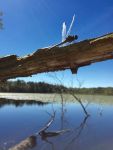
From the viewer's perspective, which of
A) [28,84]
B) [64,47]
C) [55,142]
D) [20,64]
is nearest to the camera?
[64,47]

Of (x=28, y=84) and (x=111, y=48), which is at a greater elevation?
(x=28, y=84)

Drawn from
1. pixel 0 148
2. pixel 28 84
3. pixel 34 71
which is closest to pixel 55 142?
pixel 0 148

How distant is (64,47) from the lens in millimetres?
2305

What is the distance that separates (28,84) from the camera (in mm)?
89562

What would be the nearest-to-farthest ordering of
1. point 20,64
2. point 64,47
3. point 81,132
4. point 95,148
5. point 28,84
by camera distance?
point 64,47
point 20,64
point 95,148
point 81,132
point 28,84

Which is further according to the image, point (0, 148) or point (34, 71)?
point (0, 148)

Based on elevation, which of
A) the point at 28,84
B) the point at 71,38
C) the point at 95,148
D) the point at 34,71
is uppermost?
the point at 28,84

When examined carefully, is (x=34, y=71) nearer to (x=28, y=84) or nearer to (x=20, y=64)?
(x=20, y=64)

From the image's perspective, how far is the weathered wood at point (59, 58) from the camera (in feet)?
7.03

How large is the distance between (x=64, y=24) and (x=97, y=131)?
21.5 meters

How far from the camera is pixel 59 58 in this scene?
7.73ft

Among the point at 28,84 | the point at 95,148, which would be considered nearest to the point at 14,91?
the point at 28,84

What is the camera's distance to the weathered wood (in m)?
Answer: 2.14

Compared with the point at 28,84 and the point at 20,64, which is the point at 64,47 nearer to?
the point at 20,64
